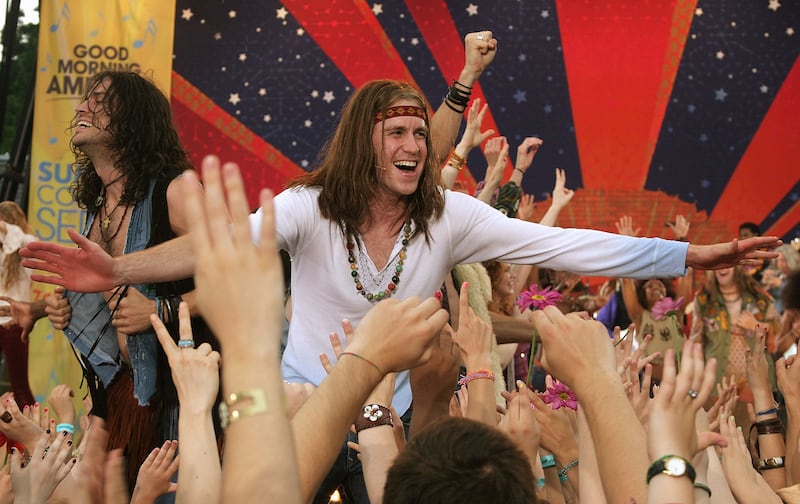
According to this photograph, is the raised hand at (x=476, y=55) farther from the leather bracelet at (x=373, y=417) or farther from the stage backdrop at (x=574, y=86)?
the stage backdrop at (x=574, y=86)

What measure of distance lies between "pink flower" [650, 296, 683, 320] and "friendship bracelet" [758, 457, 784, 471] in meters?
3.19

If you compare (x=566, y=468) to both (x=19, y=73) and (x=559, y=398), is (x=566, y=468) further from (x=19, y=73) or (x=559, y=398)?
(x=19, y=73)

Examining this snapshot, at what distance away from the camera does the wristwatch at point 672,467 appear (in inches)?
58.5

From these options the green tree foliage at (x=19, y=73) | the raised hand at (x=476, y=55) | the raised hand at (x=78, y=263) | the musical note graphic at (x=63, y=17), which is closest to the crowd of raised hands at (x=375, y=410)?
the raised hand at (x=78, y=263)

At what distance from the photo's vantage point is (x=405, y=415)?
288cm

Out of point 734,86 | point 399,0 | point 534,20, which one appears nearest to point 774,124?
point 734,86

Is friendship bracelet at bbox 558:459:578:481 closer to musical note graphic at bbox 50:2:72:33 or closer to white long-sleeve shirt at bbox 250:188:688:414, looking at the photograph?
white long-sleeve shirt at bbox 250:188:688:414

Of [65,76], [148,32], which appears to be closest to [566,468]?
[65,76]

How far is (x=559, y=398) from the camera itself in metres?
2.56

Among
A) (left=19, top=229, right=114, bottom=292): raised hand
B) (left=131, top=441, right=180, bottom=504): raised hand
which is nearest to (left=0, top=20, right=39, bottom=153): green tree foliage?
(left=19, top=229, right=114, bottom=292): raised hand

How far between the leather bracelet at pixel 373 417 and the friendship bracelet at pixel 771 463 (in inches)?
51.5

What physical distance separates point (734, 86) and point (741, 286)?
2.44m

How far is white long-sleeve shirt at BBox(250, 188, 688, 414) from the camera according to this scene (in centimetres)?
288

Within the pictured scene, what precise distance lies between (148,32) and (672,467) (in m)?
7.05
